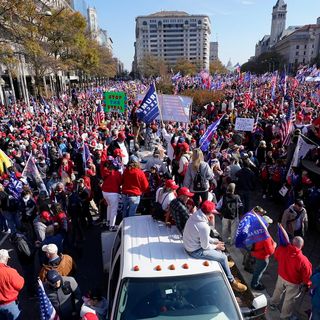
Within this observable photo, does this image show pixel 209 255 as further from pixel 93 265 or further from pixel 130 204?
pixel 93 265

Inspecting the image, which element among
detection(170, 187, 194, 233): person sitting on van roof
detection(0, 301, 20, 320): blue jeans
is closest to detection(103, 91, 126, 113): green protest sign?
detection(170, 187, 194, 233): person sitting on van roof

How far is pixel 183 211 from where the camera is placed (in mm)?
4789

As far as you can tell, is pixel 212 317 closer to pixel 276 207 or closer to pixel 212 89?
pixel 276 207

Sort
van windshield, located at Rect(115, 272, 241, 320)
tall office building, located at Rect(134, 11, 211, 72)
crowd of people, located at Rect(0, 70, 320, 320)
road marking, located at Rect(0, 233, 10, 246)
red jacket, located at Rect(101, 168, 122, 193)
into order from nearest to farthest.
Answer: van windshield, located at Rect(115, 272, 241, 320) → crowd of people, located at Rect(0, 70, 320, 320) → red jacket, located at Rect(101, 168, 122, 193) → road marking, located at Rect(0, 233, 10, 246) → tall office building, located at Rect(134, 11, 211, 72)

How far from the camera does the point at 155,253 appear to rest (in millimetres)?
3922

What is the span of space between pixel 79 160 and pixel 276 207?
6.55 meters

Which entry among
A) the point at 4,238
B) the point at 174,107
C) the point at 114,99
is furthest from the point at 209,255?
the point at 114,99

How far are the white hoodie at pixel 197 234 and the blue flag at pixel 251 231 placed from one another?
41.2 inches

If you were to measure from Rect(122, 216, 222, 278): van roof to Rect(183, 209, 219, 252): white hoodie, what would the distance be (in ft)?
0.44

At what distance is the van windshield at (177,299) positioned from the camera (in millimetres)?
3389

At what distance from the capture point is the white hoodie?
4.07 m

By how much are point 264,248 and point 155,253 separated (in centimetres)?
223

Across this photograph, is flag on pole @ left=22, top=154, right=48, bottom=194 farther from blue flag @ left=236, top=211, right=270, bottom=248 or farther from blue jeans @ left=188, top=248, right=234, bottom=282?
blue jeans @ left=188, top=248, right=234, bottom=282

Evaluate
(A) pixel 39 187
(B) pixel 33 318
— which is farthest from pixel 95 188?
(B) pixel 33 318
